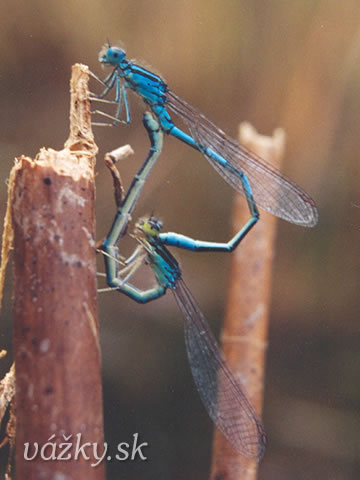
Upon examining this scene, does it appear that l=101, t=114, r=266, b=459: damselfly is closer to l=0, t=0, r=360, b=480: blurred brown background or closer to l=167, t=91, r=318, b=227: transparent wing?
l=167, t=91, r=318, b=227: transparent wing

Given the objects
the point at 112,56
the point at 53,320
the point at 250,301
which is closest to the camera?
the point at 53,320

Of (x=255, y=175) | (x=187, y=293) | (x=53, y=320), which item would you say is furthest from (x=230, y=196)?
(x=53, y=320)

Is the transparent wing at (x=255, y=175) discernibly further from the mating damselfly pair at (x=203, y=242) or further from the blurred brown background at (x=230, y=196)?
the blurred brown background at (x=230, y=196)

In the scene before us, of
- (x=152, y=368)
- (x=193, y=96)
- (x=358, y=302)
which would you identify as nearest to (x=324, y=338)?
(x=358, y=302)

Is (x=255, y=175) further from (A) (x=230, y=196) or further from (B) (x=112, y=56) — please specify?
(B) (x=112, y=56)

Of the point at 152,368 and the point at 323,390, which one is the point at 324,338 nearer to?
the point at 323,390

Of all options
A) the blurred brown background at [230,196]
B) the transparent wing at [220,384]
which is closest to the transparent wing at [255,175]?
the blurred brown background at [230,196]

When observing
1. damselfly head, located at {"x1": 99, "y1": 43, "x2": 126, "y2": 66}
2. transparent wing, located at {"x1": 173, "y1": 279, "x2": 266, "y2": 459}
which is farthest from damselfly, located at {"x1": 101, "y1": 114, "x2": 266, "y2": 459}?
damselfly head, located at {"x1": 99, "y1": 43, "x2": 126, "y2": 66}
